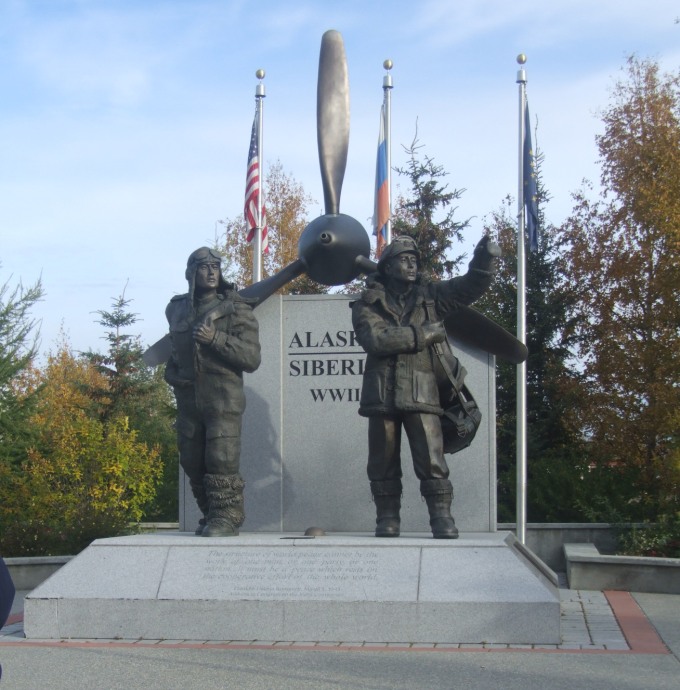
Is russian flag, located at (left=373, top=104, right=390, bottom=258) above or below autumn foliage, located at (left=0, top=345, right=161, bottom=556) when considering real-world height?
above

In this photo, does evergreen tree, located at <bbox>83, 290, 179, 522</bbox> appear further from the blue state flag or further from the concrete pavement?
the concrete pavement

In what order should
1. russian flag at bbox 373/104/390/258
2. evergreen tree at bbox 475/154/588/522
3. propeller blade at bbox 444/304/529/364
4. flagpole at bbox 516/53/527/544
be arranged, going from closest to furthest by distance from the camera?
propeller blade at bbox 444/304/529/364 < flagpole at bbox 516/53/527/544 < russian flag at bbox 373/104/390/258 < evergreen tree at bbox 475/154/588/522

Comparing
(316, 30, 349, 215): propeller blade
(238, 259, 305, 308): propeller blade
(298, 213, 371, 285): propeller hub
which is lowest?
(238, 259, 305, 308): propeller blade

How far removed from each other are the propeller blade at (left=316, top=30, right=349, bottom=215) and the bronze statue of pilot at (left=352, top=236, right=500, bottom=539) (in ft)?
8.80

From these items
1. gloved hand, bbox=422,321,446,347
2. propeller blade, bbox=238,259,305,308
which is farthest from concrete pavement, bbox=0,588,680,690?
propeller blade, bbox=238,259,305,308

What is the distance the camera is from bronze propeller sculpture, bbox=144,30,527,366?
9836 mm

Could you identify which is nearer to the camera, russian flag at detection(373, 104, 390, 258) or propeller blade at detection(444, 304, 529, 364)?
propeller blade at detection(444, 304, 529, 364)

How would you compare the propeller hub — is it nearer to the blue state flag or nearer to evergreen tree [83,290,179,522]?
the blue state flag

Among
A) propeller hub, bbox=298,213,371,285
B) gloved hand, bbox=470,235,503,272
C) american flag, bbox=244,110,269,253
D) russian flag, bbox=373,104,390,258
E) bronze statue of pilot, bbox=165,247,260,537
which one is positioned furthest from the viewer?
russian flag, bbox=373,104,390,258

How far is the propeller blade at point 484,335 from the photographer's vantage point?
9.76 m

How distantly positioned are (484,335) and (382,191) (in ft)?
19.4

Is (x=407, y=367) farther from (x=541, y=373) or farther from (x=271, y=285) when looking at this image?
(x=541, y=373)

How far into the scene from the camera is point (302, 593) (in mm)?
6980

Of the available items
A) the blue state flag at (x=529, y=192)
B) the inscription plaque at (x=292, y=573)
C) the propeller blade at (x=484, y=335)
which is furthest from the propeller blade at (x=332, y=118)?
the inscription plaque at (x=292, y=573)
